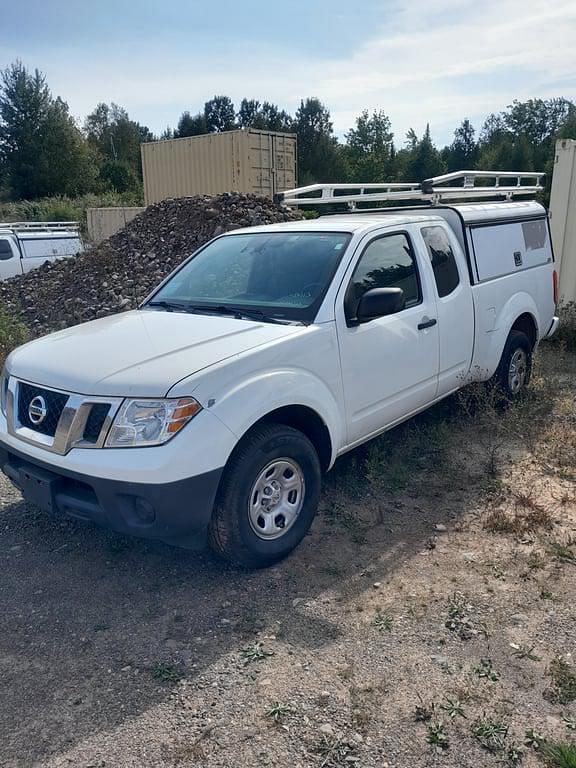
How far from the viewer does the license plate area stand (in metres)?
3.35

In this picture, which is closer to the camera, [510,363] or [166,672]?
[166,672]

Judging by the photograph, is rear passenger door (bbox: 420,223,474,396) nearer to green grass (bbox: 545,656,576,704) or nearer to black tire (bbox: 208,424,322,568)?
black tire (bbox: 208,424,322,568)

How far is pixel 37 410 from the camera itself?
11.4 ft

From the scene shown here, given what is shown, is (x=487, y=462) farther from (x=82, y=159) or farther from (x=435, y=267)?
(x=82, y=159)

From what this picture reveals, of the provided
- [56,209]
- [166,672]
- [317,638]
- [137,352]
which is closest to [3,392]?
[137,352]

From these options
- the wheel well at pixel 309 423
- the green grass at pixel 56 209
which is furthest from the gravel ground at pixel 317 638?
the green grass at pixel 56 209

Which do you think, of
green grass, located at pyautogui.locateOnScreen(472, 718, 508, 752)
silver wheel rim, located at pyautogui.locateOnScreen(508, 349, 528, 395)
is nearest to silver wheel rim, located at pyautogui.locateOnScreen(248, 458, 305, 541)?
green grass, located at pyautogui.locateOnScreen(472, 718, 508, 752)

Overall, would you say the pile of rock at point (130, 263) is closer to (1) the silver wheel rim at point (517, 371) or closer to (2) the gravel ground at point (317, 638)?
(1) the silver wheel rim at point (517, 371)

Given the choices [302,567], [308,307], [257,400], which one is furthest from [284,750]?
[308,307]

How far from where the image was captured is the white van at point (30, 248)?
51.4 ft

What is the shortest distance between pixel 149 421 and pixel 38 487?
31.8 inches

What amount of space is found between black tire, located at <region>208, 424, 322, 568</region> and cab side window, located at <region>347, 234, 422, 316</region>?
1066mm

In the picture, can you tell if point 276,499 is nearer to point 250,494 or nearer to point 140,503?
point 250,494

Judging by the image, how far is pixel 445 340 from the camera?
4.93 m
